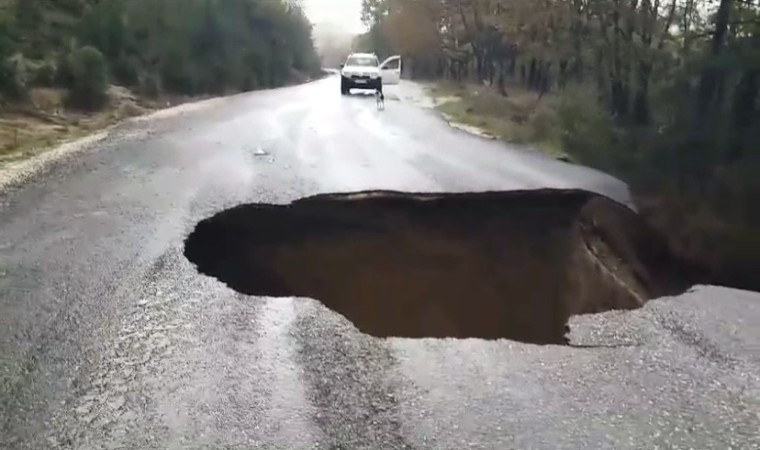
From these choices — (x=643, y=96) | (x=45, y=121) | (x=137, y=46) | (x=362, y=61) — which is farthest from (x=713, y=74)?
(x=137, y=46)

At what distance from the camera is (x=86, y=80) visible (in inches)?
752

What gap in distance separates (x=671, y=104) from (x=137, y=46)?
19.3 m

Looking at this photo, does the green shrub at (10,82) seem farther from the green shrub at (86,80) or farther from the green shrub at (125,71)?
the green shrub at (125,71)

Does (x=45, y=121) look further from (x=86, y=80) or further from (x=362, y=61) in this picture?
(x=362, y=61)

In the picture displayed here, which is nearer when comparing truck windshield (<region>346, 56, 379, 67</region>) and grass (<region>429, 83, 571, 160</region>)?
grass (<region>429, 83, 571, 160</region>)

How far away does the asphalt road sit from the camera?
12.5ft

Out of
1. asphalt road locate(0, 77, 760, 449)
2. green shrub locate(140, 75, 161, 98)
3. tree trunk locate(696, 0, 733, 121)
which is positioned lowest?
green shrub locate(140, 75, 161, 98)

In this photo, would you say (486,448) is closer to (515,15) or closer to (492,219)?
(492,219)

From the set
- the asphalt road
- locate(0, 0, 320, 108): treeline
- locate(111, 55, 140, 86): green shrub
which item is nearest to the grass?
the asphalt road

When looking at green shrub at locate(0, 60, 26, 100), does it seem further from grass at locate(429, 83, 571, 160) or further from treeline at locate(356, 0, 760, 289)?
treeline at locate(356, 0, 760, 289)

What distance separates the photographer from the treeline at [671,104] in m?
10.1

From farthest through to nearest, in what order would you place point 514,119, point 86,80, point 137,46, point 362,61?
1. point 362,61
2. point 137,46
3. point 514,119
4. point 86,80

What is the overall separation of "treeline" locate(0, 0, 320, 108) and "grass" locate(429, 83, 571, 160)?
10.5 meters

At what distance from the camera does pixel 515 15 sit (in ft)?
90.1
